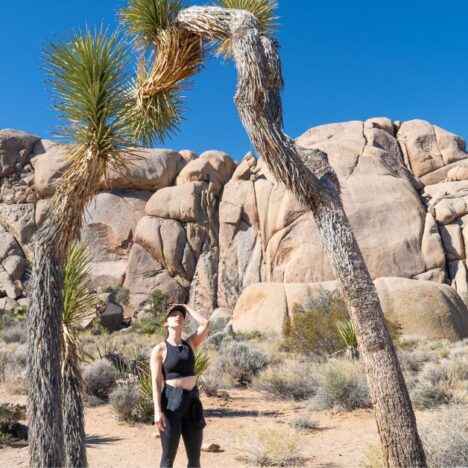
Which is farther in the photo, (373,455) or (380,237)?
(380,237)

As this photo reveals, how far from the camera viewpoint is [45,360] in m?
4.46

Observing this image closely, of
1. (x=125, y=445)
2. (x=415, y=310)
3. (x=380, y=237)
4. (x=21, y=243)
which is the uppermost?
(x=21, y=243)

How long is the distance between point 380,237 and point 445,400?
56.2 feet

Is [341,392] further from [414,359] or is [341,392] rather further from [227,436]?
[414,359]

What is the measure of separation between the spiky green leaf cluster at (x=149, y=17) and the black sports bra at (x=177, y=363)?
377cm

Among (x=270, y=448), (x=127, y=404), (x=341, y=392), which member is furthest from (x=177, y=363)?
(x=341, y=392)

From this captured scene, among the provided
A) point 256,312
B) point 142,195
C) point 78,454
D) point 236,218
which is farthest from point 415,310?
point 142,195

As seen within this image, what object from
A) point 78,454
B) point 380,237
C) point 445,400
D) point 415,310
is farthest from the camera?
point 380,237

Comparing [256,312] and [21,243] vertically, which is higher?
[21,243]

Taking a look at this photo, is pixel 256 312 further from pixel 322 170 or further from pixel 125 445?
pixel 322 170

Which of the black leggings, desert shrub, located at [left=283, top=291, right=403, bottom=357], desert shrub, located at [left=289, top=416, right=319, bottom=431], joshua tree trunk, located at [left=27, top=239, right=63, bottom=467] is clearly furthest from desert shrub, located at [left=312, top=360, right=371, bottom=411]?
joshua tree trunk, located at [left=27, top=239, right=63, bottom=467]

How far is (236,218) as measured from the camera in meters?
30.2

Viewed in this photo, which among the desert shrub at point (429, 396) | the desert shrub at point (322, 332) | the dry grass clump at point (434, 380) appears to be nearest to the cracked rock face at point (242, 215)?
the desert shrub at point (322, 332)

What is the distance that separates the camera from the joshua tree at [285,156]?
4621mm
